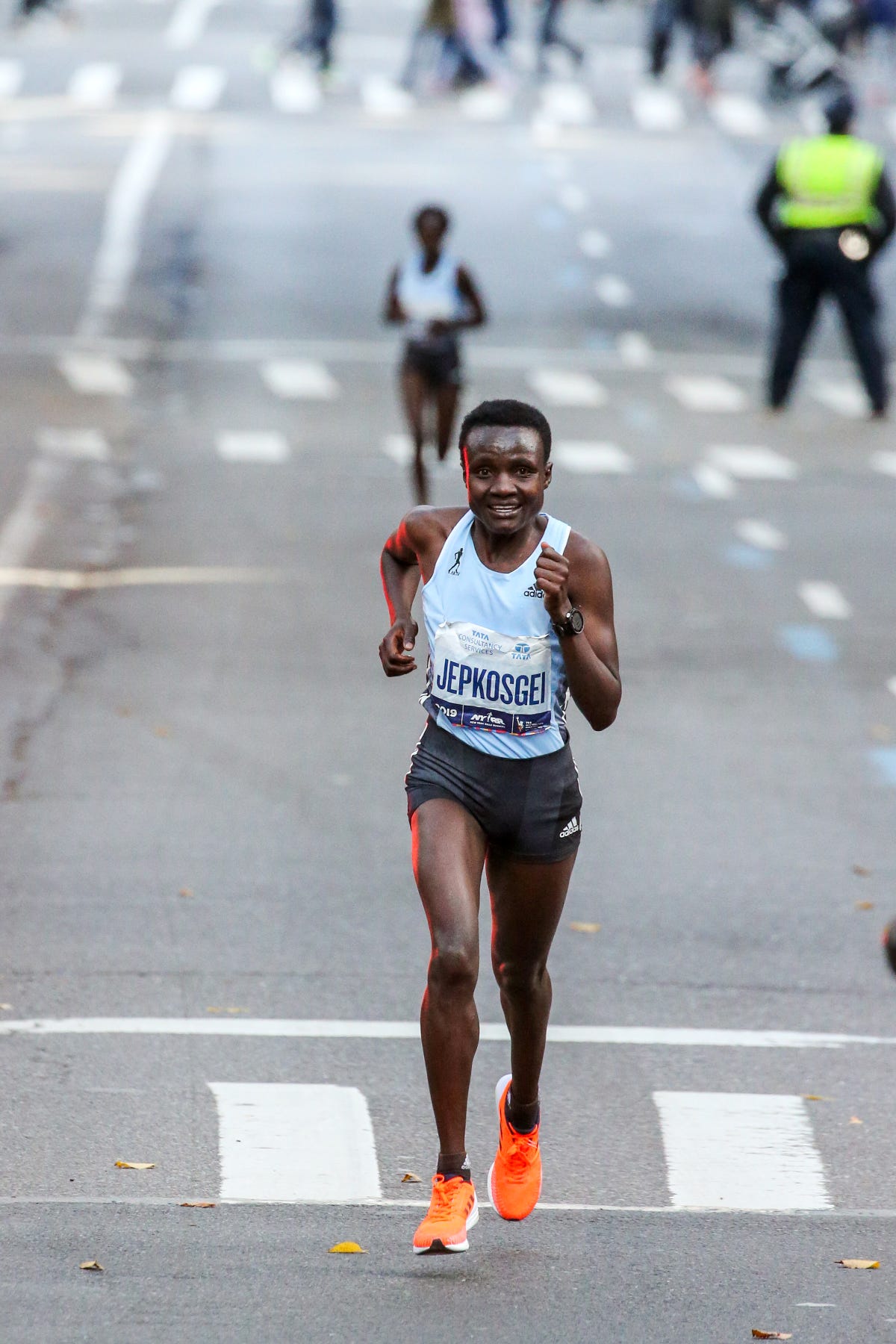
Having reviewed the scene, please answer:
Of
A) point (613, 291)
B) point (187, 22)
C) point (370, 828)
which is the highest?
point (370, 828)

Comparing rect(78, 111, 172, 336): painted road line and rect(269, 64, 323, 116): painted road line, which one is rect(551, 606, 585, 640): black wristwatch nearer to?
rect(78, 111, 172, 336): painted road line

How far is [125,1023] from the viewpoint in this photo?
25.0 ft

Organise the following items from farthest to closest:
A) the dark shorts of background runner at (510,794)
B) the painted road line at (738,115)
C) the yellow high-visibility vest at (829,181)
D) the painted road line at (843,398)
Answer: the painted road line at (738,115) < the painted road line at (843,398) < the yellow high-visibility vest at (829,181) < the dark shorts of background runner at (510,794)

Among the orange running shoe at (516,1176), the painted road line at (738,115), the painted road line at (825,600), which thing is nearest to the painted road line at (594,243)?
the painted road line at (738,115)

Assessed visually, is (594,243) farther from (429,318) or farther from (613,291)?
(429,318)

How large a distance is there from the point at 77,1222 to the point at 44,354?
16.5 m

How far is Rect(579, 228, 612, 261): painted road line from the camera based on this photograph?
27.3 meters

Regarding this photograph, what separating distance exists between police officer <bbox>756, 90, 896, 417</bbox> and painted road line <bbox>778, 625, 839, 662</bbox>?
642 centimetres

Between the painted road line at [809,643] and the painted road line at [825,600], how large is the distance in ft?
0.95

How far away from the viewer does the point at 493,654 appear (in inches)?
227

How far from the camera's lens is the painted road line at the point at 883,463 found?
18266 mm

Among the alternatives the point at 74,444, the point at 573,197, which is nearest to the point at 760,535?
the point at 74,444

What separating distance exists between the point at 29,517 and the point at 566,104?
2459 cm

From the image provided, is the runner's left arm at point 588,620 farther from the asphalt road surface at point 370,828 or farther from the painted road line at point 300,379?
the painted road line at point 300,379
